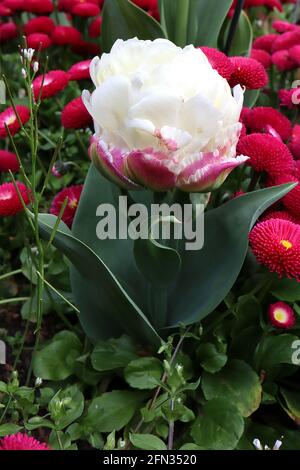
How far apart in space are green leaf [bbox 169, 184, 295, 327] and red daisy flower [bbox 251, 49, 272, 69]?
61cm

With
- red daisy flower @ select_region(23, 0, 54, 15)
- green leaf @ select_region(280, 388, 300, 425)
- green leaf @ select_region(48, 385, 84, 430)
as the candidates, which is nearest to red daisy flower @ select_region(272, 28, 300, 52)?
red daisy flower @ select_region(23, 0, 54, 15)

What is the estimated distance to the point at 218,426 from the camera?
3.26 feet

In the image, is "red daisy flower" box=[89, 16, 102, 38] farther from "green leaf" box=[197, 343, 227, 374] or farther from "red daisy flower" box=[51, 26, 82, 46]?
"green leaf" box=[197, 343, 227, 374]

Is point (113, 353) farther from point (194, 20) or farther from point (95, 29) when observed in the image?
point (95, 29)

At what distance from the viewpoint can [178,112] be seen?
2.49 ft

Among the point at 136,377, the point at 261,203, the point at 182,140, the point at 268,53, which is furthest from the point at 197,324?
the point at 268,53

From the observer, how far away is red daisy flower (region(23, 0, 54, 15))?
179cm

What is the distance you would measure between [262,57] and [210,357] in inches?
29.8

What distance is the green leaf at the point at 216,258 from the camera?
3.13ft

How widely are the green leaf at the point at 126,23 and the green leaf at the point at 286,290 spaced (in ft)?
1.84

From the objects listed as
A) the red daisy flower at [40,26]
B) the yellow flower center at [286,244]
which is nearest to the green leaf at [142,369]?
the yellow flower center at [286,244]

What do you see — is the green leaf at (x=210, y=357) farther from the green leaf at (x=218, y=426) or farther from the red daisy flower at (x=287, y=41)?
the red daisy flower at (x=287, y=41)

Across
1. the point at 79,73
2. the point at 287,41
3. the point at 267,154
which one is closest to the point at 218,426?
the point at 267,154

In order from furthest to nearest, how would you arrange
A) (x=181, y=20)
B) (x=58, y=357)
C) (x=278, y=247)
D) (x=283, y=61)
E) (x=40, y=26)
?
1. (x=40, y=26)
2. (x=283, y=61)
3. (x=181, y=20)
4. (x=58, y=357)
5. (x=278, y=247)
